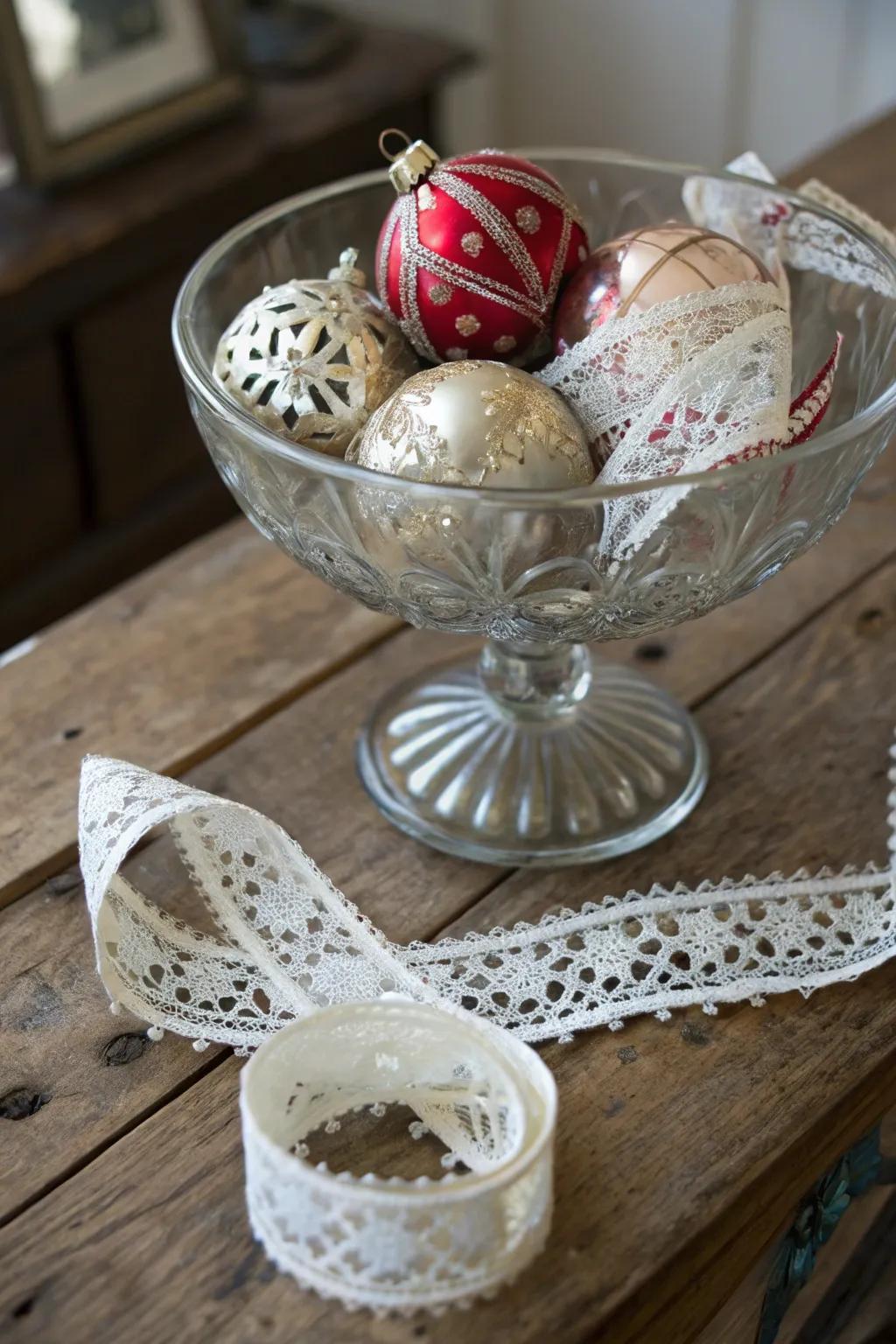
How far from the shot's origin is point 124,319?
1412 millimetres

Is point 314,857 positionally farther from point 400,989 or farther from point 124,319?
point 124,319

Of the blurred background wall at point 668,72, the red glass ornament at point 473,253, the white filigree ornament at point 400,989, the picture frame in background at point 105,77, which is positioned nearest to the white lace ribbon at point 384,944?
the white filigree ornament at point 400,989

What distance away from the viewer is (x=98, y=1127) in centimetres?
56

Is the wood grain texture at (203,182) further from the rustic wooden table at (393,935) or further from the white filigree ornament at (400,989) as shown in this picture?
the white filigree ornament at (400,989)

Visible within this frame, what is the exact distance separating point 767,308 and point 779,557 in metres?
0.10

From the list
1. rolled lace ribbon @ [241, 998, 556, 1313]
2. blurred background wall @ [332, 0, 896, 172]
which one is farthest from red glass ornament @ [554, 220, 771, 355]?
blurred background wall @ [332, 0, 896, 172]

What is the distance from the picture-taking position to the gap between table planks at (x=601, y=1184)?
49cm

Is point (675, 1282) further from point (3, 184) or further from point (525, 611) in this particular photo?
point (3, 184)

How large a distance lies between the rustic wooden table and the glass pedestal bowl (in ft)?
0.07

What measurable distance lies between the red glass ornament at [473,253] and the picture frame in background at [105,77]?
32.9 inches

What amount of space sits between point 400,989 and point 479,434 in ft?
0.70

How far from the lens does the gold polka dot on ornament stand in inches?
24.9

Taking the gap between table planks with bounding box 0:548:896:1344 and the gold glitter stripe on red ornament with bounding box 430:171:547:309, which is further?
the gold glitter stripe on red ornament with bounding box 430:171:547:309

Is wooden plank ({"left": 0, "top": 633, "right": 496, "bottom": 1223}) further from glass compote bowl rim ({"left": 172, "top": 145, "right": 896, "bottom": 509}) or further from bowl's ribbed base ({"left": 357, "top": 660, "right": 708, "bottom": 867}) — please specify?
glass compote bowl rim ({"left": 172, "top": 145, "right": 896, "bottom": 509})
